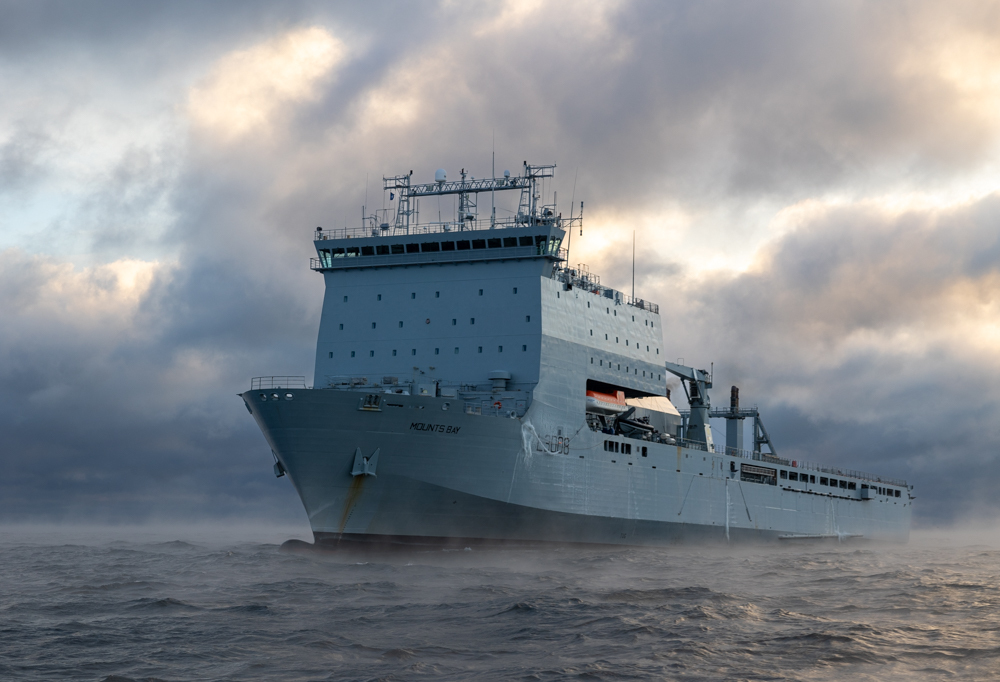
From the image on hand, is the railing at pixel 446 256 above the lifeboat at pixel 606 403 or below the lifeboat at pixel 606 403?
above

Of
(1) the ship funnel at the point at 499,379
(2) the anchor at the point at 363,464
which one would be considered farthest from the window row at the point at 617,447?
(2) the anchor at the point at 363,464

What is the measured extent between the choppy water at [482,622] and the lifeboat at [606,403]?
814cm

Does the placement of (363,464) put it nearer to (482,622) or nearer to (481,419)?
(481,419)

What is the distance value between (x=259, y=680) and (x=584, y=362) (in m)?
24.2

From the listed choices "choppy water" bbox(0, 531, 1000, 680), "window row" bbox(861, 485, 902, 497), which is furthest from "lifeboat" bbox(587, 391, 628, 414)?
"window row" bbox(861, 485, 902, 497)

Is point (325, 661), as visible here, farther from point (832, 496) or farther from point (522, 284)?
point (832, 496)

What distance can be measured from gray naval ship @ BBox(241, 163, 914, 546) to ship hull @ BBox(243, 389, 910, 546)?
52 millimetres

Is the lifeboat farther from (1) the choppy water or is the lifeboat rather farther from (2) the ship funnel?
(1) the choppy water

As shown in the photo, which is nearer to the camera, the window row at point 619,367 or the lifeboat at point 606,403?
the lifeboat at point 606,403

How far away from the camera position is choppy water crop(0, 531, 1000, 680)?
1411cm

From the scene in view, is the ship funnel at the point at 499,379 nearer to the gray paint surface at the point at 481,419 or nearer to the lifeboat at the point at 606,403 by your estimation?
the gray paint surface at the point at 481,419

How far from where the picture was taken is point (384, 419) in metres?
28.8

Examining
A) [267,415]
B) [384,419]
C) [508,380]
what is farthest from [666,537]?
[267,415]

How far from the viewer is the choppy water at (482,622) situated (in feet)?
46.3
